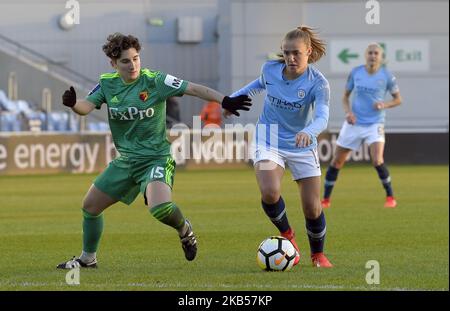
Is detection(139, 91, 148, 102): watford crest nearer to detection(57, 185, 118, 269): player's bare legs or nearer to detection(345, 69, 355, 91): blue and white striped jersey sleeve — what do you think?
detection(57, 185, 118, 269): player's bare legs

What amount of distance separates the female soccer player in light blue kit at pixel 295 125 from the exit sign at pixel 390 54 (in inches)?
933

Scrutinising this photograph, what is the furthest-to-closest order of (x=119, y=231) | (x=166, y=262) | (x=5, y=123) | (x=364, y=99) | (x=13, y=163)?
(x=5, y=123), (x=13, y=163), (x=364, y=99), (x=119, y=231), (x=166, y=262)

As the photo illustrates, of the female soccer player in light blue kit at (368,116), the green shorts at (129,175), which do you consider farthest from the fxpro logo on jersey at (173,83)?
the female soccer player in light blue kit at (368,116)

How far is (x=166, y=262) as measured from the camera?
10.5 meters

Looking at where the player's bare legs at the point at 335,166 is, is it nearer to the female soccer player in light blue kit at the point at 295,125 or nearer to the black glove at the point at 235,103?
the female soccer player in light blue kit at the point at 295,125

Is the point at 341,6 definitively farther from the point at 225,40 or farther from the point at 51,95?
the point at 51,95

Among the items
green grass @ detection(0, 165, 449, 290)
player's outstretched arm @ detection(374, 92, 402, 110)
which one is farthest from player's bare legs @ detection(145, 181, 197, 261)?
player's outstretched arm @ detection(374, 92, 402, 110)

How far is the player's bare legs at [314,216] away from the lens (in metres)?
10.1

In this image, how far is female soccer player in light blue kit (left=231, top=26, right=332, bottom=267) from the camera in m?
10.0

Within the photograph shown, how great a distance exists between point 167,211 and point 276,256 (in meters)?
0.93

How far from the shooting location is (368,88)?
17.6 meters
